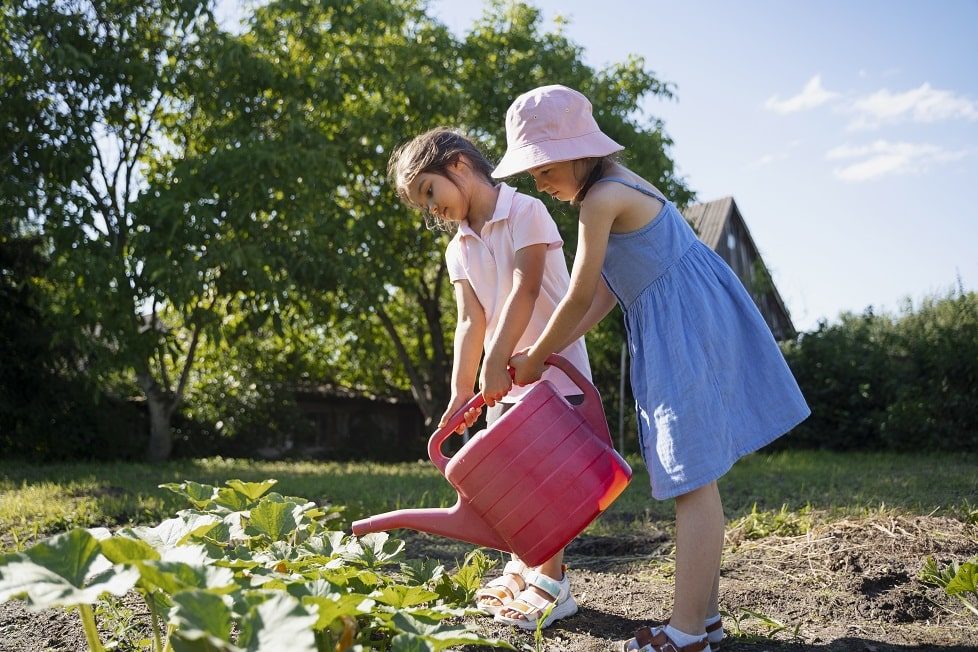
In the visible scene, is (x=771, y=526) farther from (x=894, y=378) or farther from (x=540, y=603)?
(x=894, y=378)

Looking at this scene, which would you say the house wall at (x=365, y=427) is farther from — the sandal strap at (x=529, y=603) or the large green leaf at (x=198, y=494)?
the sandal strap at (x=529, y=603)

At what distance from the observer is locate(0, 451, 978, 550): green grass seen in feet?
11.8

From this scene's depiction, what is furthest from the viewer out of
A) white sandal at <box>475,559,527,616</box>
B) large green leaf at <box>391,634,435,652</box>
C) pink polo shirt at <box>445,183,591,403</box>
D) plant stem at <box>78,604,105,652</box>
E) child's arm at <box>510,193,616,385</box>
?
pink polo shirt at <box>445,183,591,403</box>

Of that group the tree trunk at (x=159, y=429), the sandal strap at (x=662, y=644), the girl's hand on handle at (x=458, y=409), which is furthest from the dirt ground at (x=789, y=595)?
the tree trunk at (x=159, y=429)

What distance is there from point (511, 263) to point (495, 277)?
85 mm

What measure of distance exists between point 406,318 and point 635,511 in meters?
8.48

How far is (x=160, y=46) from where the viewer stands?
8102 mm

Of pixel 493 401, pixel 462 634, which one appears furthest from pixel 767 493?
pixel 462 634

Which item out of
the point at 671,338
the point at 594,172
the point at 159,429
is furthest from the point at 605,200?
the point at 159,429

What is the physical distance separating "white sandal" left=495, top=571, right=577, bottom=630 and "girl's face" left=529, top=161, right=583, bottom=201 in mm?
883

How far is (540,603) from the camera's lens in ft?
6.63

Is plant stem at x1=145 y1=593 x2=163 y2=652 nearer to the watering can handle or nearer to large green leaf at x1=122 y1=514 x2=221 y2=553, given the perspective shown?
large green leaf at x1=122 y1=514 x2=221 y2=553

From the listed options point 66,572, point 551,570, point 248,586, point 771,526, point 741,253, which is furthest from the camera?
point 741,253

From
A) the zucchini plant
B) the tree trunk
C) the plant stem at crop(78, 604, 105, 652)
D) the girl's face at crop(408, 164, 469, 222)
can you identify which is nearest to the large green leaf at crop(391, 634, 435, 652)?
the zucchini plant
